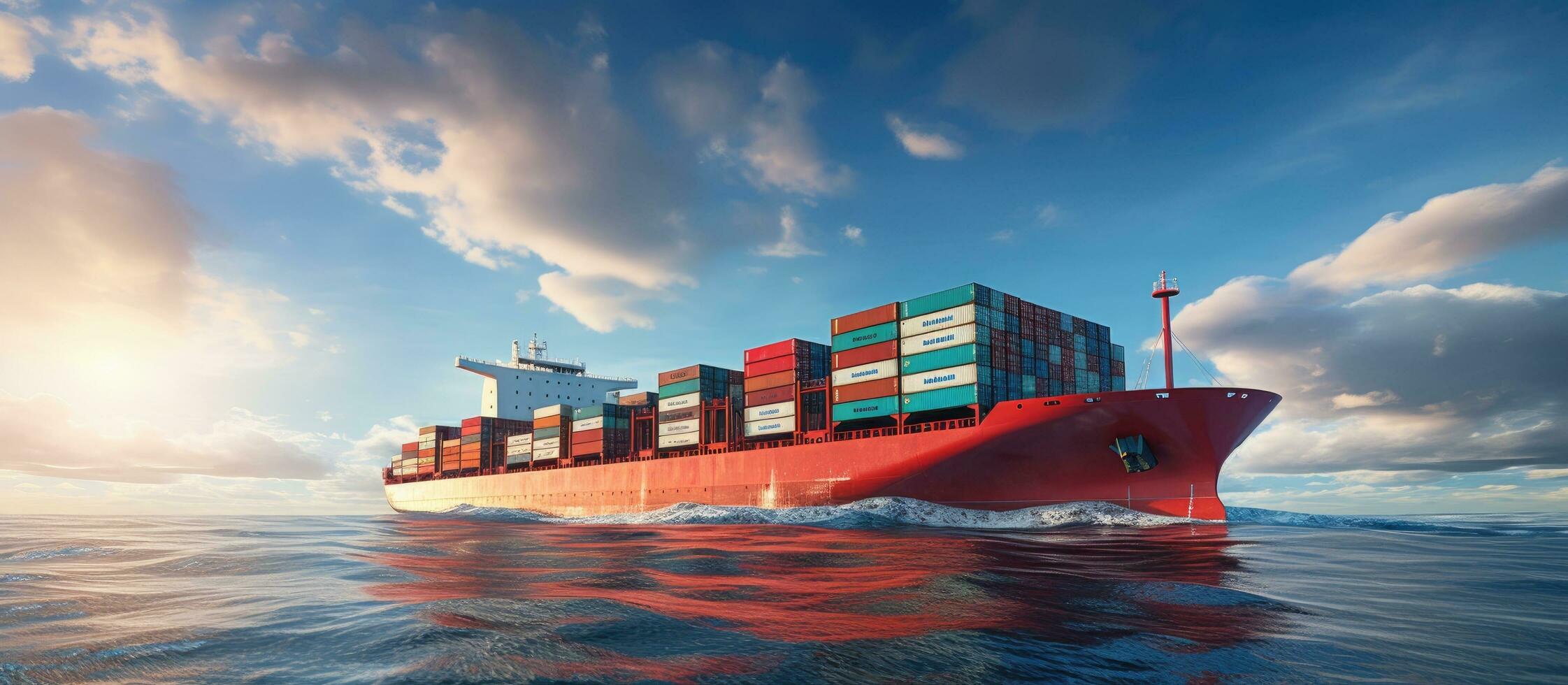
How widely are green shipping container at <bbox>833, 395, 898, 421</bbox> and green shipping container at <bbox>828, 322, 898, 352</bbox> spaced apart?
3.00m

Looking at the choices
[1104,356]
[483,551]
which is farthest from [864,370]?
[483,551]

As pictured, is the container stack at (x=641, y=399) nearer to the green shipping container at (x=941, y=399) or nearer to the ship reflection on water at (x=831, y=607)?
the green shipping container at (x=941, y=399)

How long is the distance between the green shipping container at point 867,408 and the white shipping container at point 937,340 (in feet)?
8.21

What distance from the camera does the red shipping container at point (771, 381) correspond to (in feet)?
128

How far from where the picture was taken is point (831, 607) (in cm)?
873

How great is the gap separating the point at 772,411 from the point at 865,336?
287 inches

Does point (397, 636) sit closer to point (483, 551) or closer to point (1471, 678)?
point (1471, 678)

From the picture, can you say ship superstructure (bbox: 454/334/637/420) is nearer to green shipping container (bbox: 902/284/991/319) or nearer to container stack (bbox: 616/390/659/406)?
container stack (bbox: 616/390/659/406)

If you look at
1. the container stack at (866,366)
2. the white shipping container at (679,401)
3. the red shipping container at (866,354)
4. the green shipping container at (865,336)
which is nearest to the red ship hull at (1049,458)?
the container stack at (866,366)

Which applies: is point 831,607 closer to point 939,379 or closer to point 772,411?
point 939,379

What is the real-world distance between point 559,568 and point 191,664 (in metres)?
8.06

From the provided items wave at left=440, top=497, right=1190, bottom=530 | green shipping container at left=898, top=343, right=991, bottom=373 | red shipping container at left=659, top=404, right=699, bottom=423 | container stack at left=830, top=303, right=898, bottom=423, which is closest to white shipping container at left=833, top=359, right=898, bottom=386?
container stack at left=830, top=303, right=898, bottom=423

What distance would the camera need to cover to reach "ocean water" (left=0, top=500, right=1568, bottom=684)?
227 inches

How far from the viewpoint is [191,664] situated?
19.1ft
